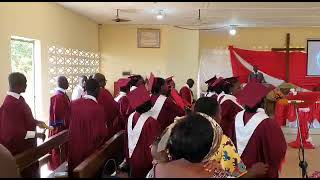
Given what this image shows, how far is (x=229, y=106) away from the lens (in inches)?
Answer: 207

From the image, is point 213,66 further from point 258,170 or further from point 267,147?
point 258,170

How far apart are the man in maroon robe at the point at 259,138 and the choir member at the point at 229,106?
1.17 m

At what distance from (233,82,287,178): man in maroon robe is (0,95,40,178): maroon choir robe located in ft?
6.78

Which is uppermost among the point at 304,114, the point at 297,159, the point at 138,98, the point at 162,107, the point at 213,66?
the point at 213,66

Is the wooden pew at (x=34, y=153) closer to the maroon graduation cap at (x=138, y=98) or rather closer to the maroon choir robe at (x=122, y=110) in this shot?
the maroon graduation cap at (x=138, y=98)

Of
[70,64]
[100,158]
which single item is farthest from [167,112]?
[70,64]

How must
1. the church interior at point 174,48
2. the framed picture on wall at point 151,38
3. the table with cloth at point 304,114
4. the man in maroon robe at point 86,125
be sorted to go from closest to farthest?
the man in maroon robe at point 86,125, the church interior at point 174,48, the table with cloth at point 304,114, the framed picture on wall at point 151,38

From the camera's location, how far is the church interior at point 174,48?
654 centimetres

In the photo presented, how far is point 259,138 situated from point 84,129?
82.9 inches

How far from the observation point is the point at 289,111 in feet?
27.6

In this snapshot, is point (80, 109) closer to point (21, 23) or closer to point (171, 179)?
point (21, 23)

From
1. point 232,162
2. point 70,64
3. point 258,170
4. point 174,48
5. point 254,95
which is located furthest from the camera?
point 174,48

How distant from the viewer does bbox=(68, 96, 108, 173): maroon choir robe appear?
176 inches

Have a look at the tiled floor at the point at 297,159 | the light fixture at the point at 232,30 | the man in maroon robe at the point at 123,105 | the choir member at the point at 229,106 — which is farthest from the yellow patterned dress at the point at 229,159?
the light fixture at the point at 232,30
